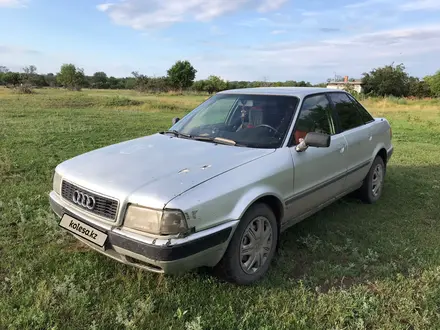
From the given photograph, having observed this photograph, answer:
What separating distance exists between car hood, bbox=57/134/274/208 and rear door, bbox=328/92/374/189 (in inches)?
59.5

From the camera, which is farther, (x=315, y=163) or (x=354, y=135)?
(x=354, y=135)

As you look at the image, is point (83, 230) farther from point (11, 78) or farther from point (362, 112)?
point (11, 78)

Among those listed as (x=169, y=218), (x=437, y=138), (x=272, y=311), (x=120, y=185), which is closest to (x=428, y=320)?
(x=272, y=311)

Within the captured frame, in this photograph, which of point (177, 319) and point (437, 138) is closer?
point (177, 319)

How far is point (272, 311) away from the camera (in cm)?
269

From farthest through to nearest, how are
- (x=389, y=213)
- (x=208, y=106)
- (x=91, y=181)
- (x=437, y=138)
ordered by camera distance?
(x=437, y=138) → (x=389, y=213) → (x=208, y=106) → (x=91, y=181)

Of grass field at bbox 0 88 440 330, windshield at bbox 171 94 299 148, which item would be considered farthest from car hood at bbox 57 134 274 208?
grass field at bbox 0 88 440 330

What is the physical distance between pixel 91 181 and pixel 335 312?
206cm

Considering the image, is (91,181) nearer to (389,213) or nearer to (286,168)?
(286,168)

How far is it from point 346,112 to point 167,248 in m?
3.20

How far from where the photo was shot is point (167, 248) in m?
2.39

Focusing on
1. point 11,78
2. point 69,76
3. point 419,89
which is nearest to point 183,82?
point 69,76

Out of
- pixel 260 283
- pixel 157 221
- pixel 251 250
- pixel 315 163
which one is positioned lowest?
pixel 260 283

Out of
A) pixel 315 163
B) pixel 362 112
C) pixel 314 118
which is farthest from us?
pixel 362 112
